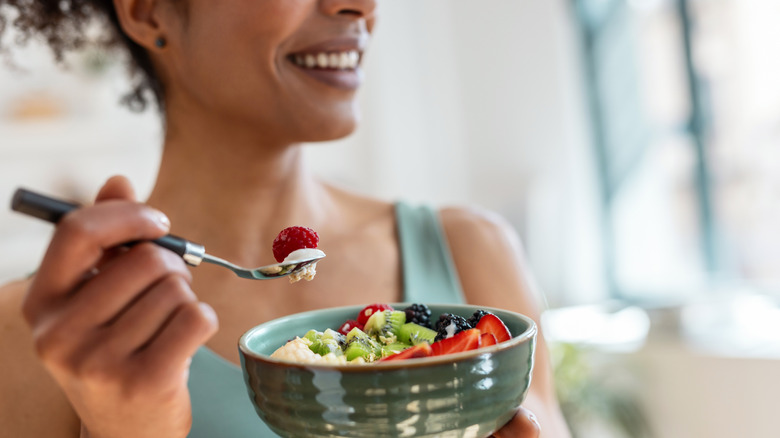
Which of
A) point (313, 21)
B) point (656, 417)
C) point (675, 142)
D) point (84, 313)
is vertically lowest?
point (656, 417)

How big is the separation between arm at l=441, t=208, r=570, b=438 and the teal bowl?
1.17ft

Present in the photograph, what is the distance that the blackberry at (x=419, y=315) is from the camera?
45 cm

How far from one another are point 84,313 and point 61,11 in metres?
0.73

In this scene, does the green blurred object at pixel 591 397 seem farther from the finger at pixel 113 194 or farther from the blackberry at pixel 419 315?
the finger at pixel 113 194

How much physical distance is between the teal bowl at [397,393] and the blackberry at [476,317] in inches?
1.5

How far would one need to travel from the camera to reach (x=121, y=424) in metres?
0.36

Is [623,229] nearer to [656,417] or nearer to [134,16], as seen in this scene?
[656,417]

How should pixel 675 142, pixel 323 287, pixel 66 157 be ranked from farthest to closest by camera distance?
pixel 675 142 < pixel 66 157 < pixel 323 287

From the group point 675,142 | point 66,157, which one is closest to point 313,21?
point 66,157

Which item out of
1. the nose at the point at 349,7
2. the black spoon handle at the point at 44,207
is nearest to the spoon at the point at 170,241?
the black spoon handle at the point at 44,207

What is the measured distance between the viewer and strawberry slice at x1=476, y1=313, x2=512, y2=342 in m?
0.40

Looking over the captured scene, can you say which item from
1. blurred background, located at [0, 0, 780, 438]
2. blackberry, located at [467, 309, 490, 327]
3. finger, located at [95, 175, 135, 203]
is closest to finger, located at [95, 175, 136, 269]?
finger, located at [95, 175, 135, 203]

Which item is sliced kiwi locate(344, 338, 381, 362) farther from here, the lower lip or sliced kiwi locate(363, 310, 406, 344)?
the lower lip

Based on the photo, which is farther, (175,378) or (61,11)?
(61,11)
